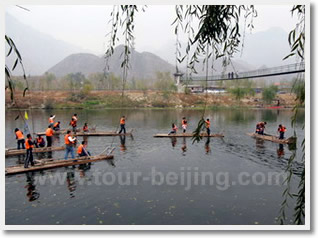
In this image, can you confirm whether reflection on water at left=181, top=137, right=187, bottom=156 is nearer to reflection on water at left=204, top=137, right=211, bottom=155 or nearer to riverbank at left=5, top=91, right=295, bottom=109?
reflection on water at left=204, top=137, right=211, bottom=155

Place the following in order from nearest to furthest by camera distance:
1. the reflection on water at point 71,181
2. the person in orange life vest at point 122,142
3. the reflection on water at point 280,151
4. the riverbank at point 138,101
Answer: the reflection on water at point 71,181, the reflection on water at point 280,151, the person in orange life vest at point 122,142, the riverbank at point 138,101

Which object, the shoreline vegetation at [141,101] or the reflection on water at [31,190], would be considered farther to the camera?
the shoreline vegetation at [141,101]

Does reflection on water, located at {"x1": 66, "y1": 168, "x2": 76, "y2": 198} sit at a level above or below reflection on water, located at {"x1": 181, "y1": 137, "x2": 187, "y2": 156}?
below

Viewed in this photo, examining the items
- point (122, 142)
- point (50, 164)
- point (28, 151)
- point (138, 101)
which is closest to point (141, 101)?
point (138, 101)

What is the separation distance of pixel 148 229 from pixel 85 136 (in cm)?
2154

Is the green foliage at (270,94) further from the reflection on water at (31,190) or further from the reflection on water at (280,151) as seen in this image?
the reflection on water at (31,190)

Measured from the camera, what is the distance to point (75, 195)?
34.8 ft

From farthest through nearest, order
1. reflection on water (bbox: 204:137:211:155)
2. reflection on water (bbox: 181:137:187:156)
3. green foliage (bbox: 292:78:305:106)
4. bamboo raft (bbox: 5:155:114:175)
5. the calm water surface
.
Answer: reflection on water (bbox: 204:137:211:155) < reflection on water (bbox: 181:137:187:156) < bamboo raft (bbox: 5:155:114:175) < the calm water surface < green foliage (bbox: 292:78:305:106)

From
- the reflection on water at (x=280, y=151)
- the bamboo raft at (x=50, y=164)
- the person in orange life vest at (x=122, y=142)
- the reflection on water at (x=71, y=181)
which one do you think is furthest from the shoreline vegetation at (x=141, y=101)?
the reflection on water at (x=71, y=181)

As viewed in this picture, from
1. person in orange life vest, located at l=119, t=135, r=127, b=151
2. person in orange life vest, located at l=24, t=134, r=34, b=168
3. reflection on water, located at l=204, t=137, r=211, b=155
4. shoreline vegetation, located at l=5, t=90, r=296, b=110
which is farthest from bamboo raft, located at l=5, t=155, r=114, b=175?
shoreline vegetation, located at l=5, t=90, r=296, b=110

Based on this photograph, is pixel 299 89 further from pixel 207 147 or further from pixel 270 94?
pixel 270 94


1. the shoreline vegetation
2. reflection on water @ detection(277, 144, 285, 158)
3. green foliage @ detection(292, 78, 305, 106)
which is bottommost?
reflection on water @ detection(277, 144, 285, 158)

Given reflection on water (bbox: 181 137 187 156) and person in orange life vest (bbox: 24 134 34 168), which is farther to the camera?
reflection on water (bbox: 181 137 187 156)

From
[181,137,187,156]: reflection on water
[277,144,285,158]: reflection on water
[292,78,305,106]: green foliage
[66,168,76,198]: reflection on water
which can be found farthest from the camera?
[181,137,187,156]: reflection on water
